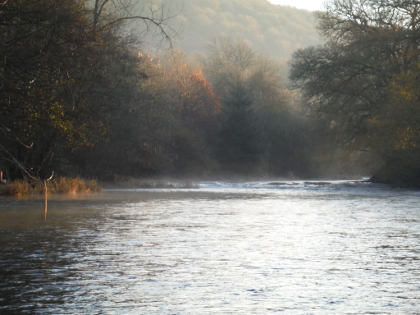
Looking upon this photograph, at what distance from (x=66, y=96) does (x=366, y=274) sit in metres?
25.6

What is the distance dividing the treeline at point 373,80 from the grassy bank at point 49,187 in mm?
19220

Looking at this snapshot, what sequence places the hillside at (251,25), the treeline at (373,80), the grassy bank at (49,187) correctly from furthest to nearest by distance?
the hillside at (251,25)
the treeline at (373,80)
the grassy bank at (49,187)

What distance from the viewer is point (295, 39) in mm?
140125

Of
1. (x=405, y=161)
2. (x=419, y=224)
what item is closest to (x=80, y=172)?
(x=405, y=161)

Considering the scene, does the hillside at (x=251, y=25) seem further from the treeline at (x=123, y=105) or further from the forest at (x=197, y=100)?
the treeline at (x=123, y=105)

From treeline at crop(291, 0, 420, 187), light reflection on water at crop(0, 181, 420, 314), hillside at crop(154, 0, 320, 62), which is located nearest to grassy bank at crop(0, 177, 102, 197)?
light reflection on water at crop(0, 181, 420, 314)

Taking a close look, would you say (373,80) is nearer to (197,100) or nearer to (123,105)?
(123,105)

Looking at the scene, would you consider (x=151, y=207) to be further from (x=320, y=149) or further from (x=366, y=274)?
(x=320, y=149)

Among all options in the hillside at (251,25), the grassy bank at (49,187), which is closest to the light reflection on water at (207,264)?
the grassy bank at (49,187)

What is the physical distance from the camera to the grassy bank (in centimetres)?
3484

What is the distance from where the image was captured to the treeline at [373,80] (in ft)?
152

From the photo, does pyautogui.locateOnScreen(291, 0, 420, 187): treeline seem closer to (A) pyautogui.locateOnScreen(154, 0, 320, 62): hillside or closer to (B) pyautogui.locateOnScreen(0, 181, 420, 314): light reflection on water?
(B) pyautogui.locateOnScreen(0, 181, 420, 314): light reflection on water

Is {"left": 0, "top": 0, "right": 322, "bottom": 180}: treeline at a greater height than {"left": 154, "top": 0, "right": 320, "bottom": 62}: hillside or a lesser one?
lesser

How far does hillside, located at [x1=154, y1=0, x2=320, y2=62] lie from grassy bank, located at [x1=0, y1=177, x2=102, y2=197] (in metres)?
93.4
